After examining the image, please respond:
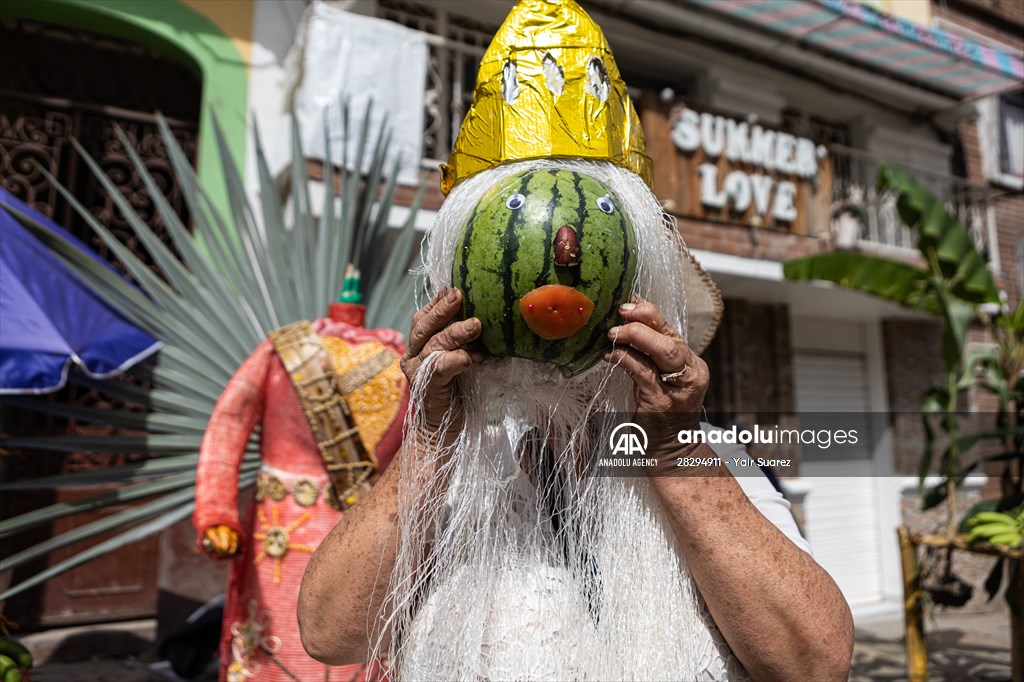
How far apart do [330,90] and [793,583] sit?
418cm

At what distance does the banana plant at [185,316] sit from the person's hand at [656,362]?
1627 millimetres

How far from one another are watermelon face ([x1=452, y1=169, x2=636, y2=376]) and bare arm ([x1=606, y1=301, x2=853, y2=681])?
0.19ft

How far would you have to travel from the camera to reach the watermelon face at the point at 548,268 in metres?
0.89

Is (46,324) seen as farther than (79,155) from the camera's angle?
No

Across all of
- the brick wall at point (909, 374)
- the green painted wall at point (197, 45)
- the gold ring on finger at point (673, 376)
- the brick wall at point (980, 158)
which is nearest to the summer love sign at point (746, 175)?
the brick wall at point (909, 374)

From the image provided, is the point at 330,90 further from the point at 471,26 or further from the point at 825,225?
the point at 825,225


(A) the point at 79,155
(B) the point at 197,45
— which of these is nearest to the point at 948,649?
(B) the point at 197,45

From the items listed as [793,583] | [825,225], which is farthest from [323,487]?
[825,225]

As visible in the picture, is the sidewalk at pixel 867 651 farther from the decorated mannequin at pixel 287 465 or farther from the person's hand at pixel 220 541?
the person's hand at pixel 220 541

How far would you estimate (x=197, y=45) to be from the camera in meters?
4.56

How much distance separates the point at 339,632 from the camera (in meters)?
1.11

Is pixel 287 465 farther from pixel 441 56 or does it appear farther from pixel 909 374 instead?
pixel 909 374

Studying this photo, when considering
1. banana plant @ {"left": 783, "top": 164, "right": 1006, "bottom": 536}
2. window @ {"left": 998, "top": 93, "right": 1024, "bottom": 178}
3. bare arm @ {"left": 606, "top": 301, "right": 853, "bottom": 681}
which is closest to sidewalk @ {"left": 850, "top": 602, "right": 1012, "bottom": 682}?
banana plant @ {"left": 783, "top": 164, "right": 1006, "bottom": 536}

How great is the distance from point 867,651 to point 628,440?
5472 millimetres
